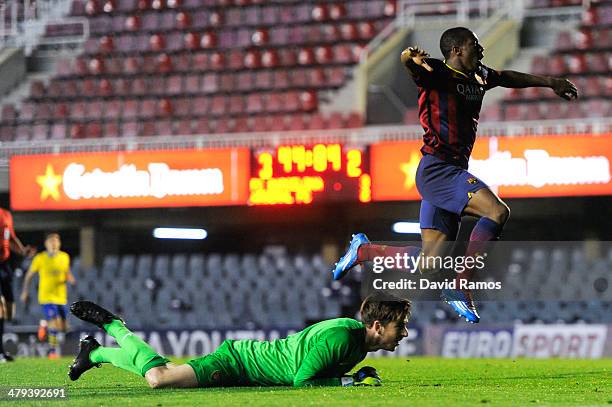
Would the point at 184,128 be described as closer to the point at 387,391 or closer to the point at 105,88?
the point at 105,88

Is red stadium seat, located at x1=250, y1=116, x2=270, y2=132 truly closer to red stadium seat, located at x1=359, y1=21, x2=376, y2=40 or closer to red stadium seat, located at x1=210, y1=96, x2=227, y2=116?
red stadium seat, located at x1=210, y1=96, x2=227, y2=116

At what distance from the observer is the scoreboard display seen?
16.1 m

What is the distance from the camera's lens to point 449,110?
7.65 m

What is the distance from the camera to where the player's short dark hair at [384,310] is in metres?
6.55

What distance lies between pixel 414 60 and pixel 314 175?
9041 millimetres

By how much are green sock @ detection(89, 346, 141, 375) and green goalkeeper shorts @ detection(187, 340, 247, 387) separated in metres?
0.35

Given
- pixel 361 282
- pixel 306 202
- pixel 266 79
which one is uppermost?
pixel 266 79

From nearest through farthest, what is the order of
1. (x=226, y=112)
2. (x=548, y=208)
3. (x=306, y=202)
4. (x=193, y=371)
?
1. (x=193, y=371)
2. (x=306, y=202)
3. (x=548, y=208)
4. (x=226, y=112)

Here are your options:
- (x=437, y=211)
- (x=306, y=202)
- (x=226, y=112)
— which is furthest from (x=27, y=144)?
(x=437, y=211)

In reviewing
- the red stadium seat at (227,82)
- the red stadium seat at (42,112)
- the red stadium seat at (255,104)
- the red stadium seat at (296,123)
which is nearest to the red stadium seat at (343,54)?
the red stadium seat at (296,123)

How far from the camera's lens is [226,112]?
20.4m

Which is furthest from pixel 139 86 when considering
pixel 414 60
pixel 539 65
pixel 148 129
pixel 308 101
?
pixel 414 60

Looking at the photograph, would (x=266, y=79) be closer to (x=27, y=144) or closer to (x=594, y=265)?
(x=27, y=144)

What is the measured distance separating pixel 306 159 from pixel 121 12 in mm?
8170
